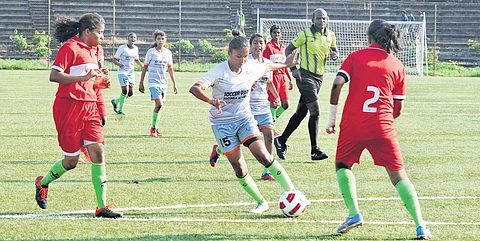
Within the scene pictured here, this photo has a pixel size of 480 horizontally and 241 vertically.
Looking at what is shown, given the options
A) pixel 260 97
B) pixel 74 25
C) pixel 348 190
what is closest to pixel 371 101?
pixel 348 190

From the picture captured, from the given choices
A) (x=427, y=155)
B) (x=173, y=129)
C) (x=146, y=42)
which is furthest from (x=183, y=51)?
(x=427, y=155)

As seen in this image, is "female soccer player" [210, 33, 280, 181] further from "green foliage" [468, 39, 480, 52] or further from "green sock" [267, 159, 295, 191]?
"green foliage" [468, 39, 480, 52]

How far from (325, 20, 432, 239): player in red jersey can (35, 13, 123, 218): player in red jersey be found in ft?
7.31

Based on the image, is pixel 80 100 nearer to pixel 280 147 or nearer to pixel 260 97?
pixel 260 97

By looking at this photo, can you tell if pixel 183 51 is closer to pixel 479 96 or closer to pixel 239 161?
pixel 479 96

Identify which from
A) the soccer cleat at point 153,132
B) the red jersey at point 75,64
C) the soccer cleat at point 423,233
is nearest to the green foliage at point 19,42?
the soccer cleat at point 153,132

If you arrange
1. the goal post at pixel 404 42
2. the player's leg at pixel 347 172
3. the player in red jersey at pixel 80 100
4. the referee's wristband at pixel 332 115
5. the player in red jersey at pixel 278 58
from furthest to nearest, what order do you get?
1. the goal post at pixel 404 42
2. the player in red jersey at pixel 278 58
3. the player in red jersey at pixel 80 100
4. the referee's wristband at pixel 332 115
5. the player's leg at pixel 347 172

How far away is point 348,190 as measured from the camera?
7.17 metres

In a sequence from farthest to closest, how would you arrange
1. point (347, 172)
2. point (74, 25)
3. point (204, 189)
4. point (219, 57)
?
point (219, 57) → point (204, 189) → point (74, 25) → point (347, 172)

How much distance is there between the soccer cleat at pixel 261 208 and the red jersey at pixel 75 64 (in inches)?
75.9

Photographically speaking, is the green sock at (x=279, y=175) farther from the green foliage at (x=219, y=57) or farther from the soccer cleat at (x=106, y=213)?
the green foliage at (x=219, y=57)

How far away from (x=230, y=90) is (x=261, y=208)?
1201 mm

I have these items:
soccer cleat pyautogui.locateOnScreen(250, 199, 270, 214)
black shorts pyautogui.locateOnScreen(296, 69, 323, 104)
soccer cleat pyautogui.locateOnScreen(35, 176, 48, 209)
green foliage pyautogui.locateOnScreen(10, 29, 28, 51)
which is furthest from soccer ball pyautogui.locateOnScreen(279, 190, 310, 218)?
green foliage pyautogui.locateOnScreen(10, 29, 28, 51)

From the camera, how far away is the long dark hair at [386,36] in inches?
283
